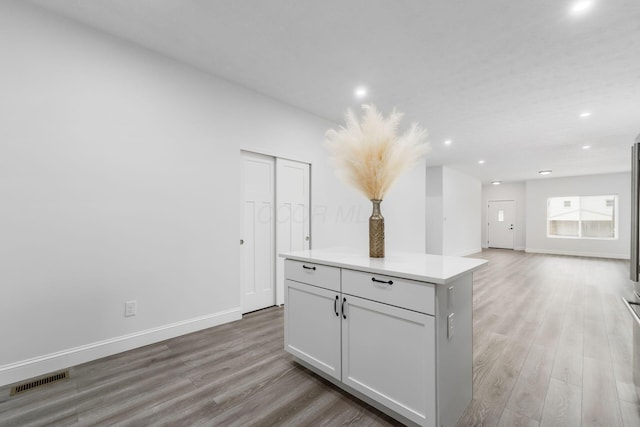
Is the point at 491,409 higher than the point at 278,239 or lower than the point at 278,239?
lower

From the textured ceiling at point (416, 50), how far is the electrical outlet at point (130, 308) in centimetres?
243

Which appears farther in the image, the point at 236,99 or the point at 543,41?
the point at 236,99

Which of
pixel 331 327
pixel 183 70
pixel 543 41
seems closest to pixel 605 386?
pixel 331 327

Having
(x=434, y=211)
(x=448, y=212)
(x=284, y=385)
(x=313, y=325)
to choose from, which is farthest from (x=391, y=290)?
(x=448, y=212)

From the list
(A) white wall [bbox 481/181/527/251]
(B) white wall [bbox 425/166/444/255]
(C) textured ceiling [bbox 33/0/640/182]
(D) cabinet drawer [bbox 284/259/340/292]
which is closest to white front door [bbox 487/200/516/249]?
(A) white wall [bbox 481/181/527/251]

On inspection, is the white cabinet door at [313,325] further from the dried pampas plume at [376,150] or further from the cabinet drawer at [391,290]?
the dried pampas plume at [376,150]

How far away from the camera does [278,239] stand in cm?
381

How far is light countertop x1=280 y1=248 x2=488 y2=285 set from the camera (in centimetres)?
144

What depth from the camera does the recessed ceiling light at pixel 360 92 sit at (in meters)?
3.48

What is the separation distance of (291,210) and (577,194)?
10.6 metres

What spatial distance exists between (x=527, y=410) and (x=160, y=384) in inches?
97.7

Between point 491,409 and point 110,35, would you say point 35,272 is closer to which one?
point 110,35

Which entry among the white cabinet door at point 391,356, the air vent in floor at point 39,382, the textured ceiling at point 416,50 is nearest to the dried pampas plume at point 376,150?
the white cabinet door at point 391,356

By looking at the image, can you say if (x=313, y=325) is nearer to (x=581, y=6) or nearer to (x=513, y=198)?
(x=581, y=6)
